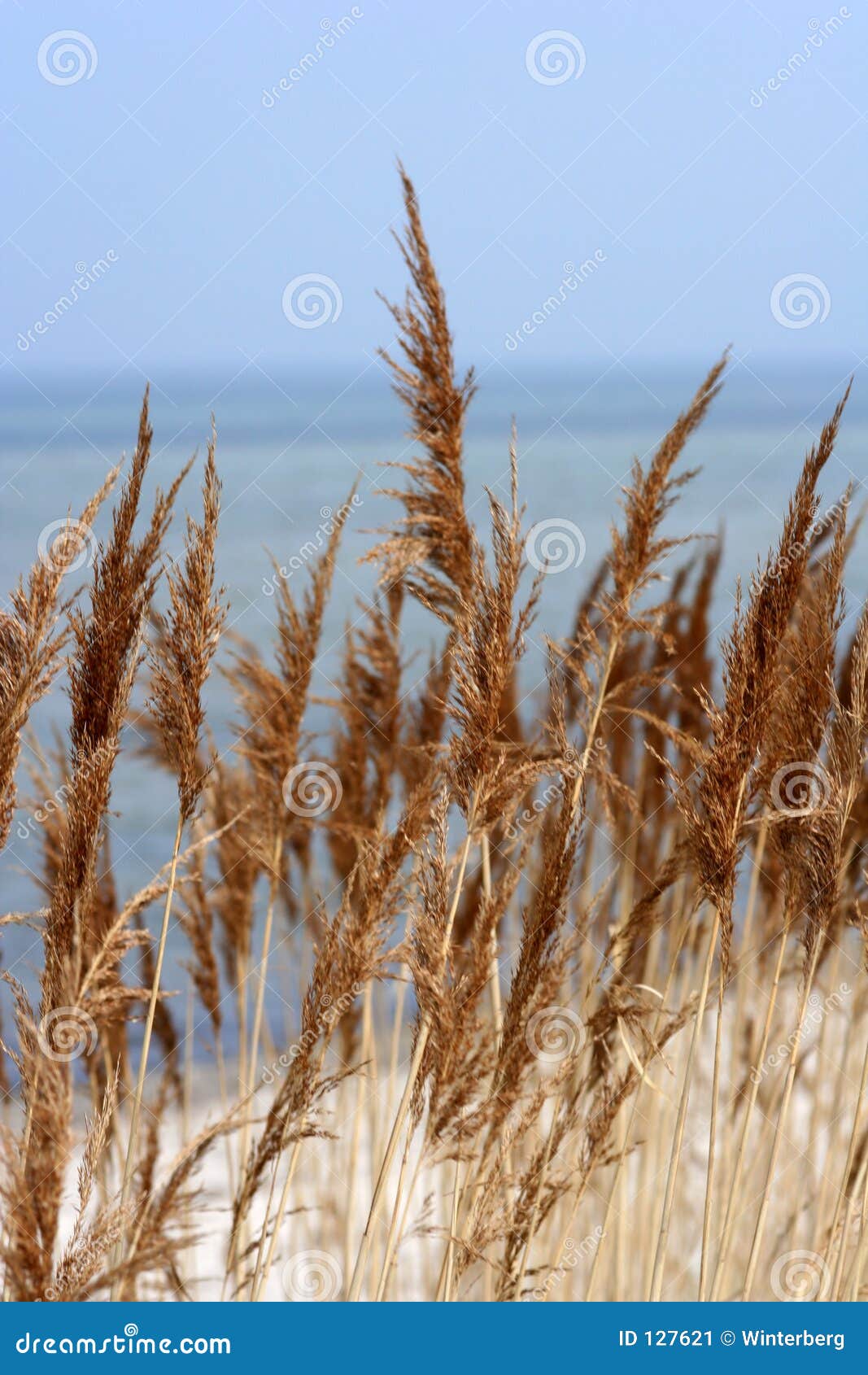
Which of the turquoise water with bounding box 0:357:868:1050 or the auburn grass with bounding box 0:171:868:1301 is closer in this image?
the auburn grass with bounding box 0:171:868:1301

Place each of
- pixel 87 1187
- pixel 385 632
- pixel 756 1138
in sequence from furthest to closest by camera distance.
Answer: pixel 756 1138 < pixel 385 632 < pixel 87 1187

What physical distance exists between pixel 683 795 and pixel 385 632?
1092 millimetres

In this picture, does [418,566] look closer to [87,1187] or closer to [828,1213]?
[87,1187]

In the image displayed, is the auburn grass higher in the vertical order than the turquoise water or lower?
lower

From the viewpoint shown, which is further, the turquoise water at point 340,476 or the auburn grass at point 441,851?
the turquoise water at point 340,476

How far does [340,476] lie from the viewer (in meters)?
24.7

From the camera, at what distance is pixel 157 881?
1965 millimetres

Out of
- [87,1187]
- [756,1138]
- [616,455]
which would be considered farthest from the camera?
[616,455]

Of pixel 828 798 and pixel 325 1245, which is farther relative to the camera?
pixel 325 1245

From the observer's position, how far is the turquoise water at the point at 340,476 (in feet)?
30.4

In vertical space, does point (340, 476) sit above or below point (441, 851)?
above

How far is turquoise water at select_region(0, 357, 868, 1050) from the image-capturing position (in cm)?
927

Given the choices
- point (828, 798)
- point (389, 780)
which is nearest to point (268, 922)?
point (389, 780)

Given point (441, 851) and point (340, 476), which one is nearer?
point (441, 851)
